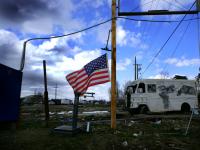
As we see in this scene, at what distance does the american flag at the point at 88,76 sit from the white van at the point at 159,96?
11920 mm

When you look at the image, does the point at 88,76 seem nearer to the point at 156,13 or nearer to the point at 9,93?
the point at 9,93

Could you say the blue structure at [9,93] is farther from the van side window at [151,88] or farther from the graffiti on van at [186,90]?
the graffiti on van at [186,90]

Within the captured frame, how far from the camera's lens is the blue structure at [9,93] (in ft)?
39.5

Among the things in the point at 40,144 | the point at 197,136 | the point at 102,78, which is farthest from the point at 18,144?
the point at 197,136

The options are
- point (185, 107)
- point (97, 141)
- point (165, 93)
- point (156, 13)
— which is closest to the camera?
point (97, 141)

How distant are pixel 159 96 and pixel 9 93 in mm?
14908

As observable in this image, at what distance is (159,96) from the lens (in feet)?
81.9

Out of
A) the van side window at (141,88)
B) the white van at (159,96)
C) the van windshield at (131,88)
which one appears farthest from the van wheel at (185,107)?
the van windshield at (131,88)

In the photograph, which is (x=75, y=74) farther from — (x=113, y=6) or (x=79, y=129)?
(x=113, y=6)

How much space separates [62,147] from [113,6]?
7.51 m

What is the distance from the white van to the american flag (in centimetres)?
1192

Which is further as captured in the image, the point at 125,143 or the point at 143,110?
the point at 143,110

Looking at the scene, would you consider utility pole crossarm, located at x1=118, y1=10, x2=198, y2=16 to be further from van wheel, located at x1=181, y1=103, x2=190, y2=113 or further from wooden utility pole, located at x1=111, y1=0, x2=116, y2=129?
van wheel, located at x1=181, y1=103, x2=190, y2=113

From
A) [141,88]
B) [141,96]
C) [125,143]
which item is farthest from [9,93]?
[141,88]
